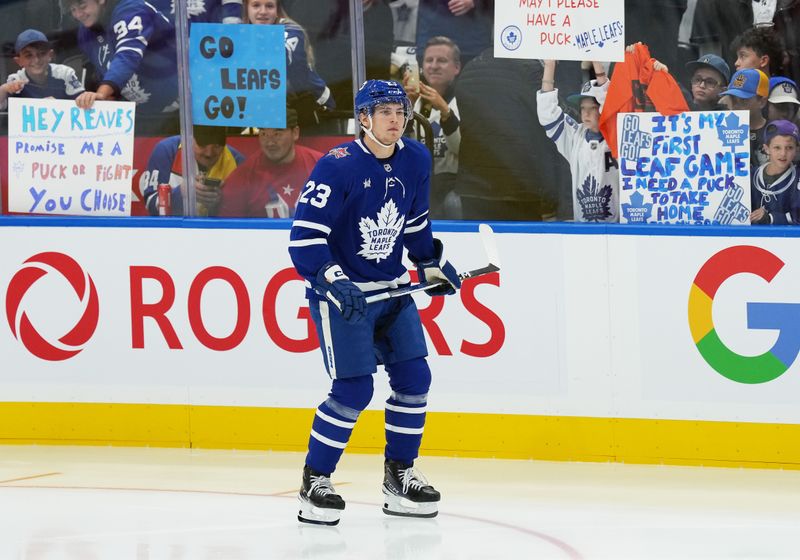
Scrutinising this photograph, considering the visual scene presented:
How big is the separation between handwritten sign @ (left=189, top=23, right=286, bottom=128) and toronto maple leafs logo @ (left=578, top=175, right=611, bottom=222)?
137 centimetres

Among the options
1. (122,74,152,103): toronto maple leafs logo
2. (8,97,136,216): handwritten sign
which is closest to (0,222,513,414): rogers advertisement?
(8,97,136,216): handwritten sign

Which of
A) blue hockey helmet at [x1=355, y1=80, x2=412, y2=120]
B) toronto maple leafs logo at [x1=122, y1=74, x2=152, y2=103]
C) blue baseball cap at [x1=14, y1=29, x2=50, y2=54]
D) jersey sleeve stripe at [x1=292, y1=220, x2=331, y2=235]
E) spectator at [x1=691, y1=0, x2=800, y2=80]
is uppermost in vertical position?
blue baseball cap at [x1=14, y1=29, x2=50, y2=54]

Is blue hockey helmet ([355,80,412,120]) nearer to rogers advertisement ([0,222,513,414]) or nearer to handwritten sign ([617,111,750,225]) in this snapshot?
rogers advertisement ([0,222,513,414])

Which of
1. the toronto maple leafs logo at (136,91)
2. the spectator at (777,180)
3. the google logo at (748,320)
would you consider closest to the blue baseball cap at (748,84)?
the spectator at (777,180)

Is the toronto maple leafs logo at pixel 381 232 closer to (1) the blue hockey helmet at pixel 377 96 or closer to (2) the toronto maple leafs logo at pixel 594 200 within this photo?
(1) the blue hockey helmet at pixel 377 96

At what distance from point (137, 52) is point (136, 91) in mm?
172

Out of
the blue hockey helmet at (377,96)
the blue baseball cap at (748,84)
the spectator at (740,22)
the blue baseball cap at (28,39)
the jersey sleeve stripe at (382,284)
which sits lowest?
the jersey sleeve stripe at (382,284)

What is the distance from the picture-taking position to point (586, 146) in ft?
19.3

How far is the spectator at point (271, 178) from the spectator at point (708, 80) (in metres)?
1.67

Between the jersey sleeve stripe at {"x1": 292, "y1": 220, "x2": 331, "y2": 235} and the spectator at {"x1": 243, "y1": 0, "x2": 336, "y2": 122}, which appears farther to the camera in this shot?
the spectator at {"x1": 243, "y1": 0, "x2": 336, "y2": 122}

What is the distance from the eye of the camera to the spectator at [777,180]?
5590mm

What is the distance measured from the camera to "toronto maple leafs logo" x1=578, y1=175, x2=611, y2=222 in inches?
231

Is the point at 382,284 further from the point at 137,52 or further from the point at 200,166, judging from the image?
the point at 137,52

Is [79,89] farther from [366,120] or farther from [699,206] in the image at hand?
[699,206]
